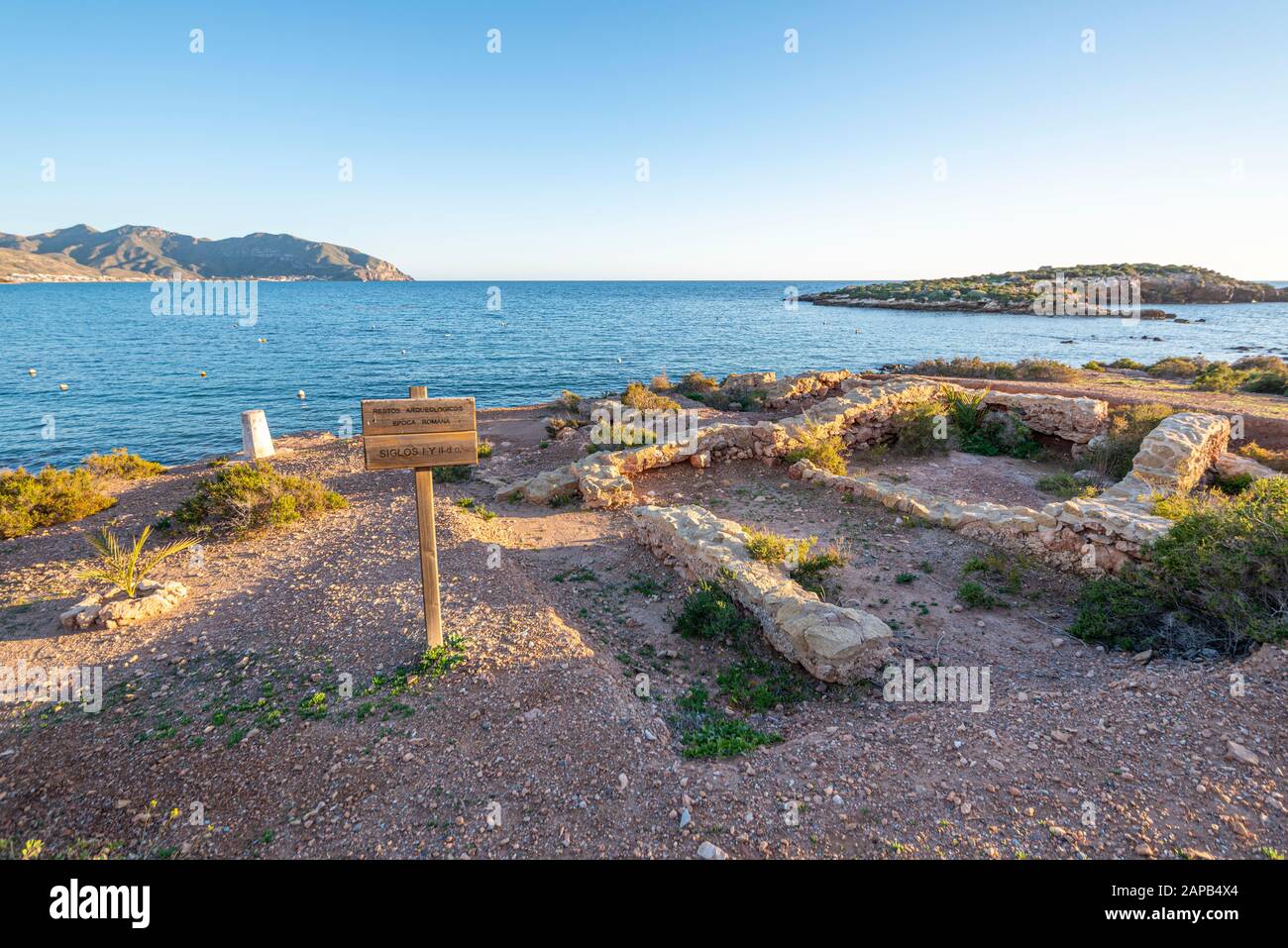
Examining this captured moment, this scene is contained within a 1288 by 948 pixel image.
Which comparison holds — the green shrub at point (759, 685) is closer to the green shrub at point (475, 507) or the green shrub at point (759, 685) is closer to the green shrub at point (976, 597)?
the green shrub at point (976, 597)

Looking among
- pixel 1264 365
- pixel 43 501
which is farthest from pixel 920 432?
pixel 1264 365

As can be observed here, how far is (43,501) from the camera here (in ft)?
34.3

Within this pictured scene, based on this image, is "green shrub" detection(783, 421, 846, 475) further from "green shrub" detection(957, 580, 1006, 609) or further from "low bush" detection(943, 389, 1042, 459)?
"green shrub" detection(957, 580, 1006, 609)

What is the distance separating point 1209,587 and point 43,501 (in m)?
18.2

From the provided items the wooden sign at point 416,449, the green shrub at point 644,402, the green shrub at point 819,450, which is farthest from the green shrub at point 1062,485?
the wooden sign at point 416,449

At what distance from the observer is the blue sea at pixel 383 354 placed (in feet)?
76.9

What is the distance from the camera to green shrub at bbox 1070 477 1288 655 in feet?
18.7

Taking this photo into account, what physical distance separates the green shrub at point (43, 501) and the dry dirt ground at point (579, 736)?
224 centimetres

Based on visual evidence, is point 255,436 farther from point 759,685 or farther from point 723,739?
point 723,739

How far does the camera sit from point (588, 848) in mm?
3916

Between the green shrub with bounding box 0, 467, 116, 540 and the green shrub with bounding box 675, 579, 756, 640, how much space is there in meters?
12.0

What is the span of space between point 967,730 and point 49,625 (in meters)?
10.7

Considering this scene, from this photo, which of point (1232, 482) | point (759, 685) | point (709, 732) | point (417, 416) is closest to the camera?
point (709, 732)
